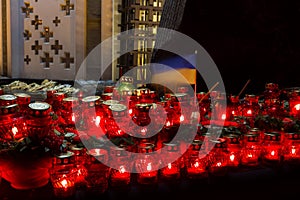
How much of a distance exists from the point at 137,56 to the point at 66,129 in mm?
3020

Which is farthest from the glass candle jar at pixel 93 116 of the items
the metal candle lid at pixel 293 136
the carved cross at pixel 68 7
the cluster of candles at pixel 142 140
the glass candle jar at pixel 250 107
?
the carved cross at pixel 68 7

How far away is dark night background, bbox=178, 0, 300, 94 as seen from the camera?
3.54m

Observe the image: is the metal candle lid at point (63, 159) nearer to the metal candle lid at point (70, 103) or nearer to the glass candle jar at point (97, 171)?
the glass candle jar at point (97, 171)

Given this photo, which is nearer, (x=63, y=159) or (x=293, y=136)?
(x=63, y=159)

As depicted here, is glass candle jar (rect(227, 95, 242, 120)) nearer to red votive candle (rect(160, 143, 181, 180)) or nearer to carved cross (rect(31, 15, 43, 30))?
red votive candle (rect(160, 143, 181, 180))

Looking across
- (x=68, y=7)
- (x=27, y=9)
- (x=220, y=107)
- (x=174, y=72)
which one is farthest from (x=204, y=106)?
(x=27, y=9)

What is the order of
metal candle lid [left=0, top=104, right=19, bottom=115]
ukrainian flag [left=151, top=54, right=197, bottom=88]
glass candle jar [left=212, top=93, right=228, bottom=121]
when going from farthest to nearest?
ukrainian flag [left=151, top=54, right=197, bottom=88]
glass candle jar [left=212, top=93, right=228, bottom=121]
metal candle lid [left=0, top=104, right=19, bottom=115]

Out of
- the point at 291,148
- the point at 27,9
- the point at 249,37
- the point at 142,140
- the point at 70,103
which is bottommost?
the point at 291,148

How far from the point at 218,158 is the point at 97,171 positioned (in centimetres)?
61

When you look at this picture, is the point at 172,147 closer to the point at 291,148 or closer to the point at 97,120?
the point at 97,120

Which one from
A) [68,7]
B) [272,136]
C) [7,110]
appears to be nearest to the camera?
[7,110]

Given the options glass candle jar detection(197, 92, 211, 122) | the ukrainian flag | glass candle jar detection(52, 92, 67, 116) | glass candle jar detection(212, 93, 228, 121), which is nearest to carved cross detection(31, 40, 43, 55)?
the ukrainian flag

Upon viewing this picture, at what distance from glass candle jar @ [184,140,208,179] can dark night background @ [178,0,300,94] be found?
1871 millimetres

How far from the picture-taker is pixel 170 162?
1507mm
